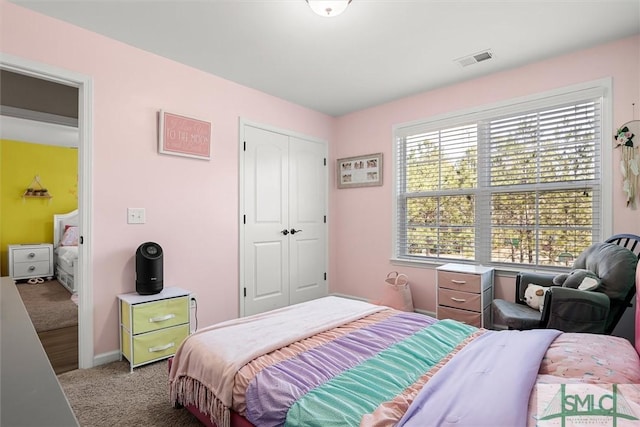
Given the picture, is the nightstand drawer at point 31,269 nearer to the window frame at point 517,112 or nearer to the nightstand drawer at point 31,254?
the nightstand drawer at point 31,254

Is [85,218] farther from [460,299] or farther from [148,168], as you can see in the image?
[460,299]

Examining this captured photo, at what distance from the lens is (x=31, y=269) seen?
5.70m

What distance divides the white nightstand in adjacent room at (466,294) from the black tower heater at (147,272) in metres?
2.53

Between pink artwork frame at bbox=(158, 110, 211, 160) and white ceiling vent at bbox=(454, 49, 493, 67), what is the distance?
2459 millimetres

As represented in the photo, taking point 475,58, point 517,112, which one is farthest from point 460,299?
point 475,58

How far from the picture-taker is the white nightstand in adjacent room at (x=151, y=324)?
2.39 meters

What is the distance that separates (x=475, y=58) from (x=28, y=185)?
7.43m

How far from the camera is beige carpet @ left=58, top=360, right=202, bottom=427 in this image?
1.83 m

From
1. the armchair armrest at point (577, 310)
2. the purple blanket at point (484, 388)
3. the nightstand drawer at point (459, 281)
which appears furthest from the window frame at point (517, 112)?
the purple blanket at point (484, 388)

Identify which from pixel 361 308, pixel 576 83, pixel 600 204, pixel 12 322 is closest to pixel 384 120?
pixel 576 83

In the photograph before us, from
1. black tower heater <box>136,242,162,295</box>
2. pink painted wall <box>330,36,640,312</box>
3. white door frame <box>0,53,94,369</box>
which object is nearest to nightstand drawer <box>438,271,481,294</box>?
pink painted wall <box>330,36,640,312</box>

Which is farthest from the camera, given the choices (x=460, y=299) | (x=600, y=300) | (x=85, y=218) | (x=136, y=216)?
(x=460, y=299)

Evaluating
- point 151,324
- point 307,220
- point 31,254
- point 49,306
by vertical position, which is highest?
point 307,220

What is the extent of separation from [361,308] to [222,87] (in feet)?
8.49
